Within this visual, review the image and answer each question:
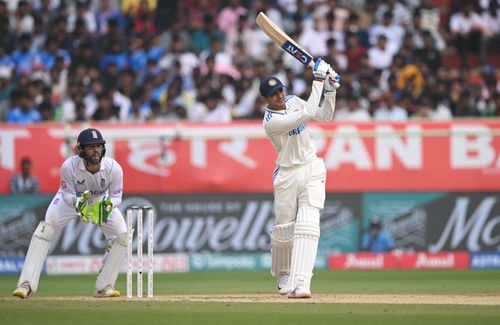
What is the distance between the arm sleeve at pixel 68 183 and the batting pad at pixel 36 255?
Answer: 0.32m

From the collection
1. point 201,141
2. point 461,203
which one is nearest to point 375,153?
point 461,203

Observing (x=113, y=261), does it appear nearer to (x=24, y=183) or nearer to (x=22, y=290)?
(x=22, y=290)

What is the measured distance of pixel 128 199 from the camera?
16328mm

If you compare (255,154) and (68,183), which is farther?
(255,154)

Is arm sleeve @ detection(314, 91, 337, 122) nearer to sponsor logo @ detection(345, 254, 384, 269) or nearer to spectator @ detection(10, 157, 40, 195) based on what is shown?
sponsor logo @ detection(345, 254, 384, 269)

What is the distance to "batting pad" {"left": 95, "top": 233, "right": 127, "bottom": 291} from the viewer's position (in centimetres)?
1083

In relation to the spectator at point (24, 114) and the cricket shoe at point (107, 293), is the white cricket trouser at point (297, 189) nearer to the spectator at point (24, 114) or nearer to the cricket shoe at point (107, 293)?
the cricket shoe at point (107, 293)

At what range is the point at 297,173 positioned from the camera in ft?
33.9

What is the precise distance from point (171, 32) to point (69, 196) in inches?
366

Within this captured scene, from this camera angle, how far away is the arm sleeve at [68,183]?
34.8ft

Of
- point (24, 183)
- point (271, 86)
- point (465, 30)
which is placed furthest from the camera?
point (465, 30)

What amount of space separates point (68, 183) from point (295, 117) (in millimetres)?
2319

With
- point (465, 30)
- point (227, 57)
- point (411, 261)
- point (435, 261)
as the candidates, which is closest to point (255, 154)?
point (411, 261)

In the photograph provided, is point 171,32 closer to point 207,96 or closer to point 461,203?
point 207,96
